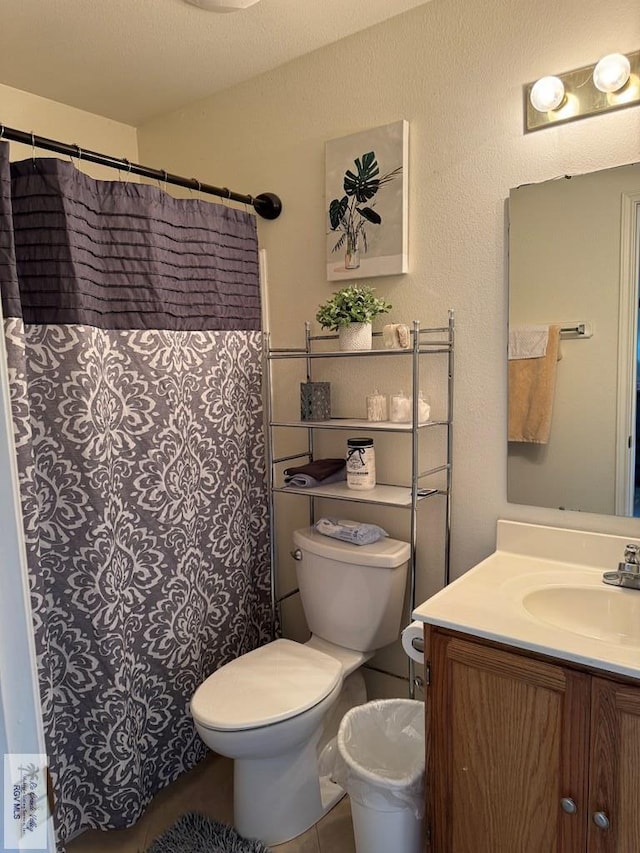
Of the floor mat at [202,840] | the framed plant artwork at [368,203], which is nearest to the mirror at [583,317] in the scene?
the framed plant artwork at [368,203]

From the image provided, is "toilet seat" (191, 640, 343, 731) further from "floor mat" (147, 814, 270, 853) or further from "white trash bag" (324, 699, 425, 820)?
"floor mat" (147, 814, 270, 853)

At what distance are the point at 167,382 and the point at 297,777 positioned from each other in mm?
1310

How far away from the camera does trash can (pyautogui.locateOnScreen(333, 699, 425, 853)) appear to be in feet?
5.01

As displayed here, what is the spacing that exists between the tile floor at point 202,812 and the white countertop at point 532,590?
94cm

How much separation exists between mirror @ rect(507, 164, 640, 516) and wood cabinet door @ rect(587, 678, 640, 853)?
1.93 ft

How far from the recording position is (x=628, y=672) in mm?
1145

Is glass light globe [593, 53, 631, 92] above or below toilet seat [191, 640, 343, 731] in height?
above

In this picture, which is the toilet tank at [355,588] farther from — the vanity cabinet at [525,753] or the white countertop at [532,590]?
the vanity cabinet at [525,753]

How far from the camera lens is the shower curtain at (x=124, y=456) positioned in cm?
167

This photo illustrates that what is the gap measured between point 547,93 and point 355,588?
1559mm

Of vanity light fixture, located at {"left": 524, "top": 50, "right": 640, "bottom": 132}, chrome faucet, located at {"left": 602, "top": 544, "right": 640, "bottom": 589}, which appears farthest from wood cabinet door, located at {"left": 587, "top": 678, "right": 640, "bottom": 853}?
vanity light fixture, located at {"left": 524, "top": 50, "right": 640, "bottom": 132}

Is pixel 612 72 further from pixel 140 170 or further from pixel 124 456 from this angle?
pixel 124 456

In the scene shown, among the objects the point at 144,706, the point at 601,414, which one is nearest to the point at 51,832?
the point at 144,706

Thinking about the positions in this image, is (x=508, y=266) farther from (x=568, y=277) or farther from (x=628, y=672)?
(x=628, y=672)
